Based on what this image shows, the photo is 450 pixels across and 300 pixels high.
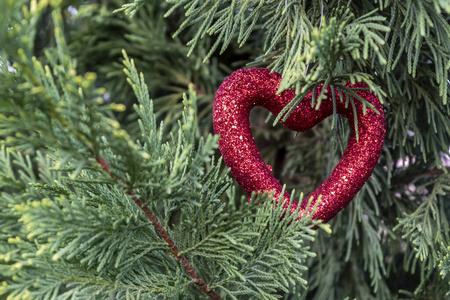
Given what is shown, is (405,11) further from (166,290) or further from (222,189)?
(166,290)

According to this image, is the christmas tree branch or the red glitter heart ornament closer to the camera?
the christmas tree branch

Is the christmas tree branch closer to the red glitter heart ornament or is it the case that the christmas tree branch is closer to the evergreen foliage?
the evergreen foliage

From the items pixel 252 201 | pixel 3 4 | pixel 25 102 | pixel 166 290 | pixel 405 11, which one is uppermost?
pixel 405 11

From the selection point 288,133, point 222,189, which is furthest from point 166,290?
point 288,133

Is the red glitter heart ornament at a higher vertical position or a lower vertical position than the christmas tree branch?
higher

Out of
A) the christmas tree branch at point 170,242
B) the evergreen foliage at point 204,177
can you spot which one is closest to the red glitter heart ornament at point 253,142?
the evergreen foliage at point 204,177

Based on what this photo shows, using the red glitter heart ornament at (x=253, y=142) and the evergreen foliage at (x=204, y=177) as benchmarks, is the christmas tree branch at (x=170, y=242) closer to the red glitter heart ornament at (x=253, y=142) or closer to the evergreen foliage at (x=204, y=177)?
the evergreen foliage at (x=204, y=177)

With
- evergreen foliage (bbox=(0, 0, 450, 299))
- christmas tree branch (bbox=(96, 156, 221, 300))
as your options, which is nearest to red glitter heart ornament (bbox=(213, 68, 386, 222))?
evergreen foliage (bbox=(0, 0, 450, 299))
